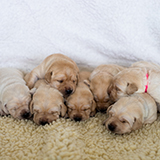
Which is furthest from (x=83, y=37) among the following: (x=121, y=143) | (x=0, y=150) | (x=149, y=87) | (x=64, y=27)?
(x=0, y=150)

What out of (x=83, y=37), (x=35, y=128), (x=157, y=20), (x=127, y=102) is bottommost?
(x=35, y=128)

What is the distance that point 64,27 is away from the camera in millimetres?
3729

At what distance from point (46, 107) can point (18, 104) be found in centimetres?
40

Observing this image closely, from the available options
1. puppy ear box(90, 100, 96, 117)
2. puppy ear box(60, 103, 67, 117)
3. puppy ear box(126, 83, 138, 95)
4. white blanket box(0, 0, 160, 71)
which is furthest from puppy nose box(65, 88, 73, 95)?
white blanket box(0, 0, 160, 71)

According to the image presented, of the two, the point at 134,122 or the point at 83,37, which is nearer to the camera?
the point at 134,122

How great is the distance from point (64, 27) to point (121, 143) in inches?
90.1

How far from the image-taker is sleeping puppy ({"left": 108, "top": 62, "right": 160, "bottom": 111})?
108 inches

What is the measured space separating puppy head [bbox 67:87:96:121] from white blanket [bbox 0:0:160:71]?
115 cm

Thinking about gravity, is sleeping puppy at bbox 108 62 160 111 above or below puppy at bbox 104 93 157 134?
above

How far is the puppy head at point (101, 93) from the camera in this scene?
9.50 feet

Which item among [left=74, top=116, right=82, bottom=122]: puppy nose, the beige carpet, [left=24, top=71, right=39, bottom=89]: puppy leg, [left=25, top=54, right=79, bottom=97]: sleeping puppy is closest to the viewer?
the beige carpet

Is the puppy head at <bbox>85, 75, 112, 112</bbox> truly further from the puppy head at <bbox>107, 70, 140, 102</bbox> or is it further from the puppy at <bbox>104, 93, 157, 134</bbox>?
the puppy at <bbox>104, 93, 157, 134</bbox>

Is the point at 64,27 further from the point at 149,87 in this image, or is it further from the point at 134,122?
the point at 134,122

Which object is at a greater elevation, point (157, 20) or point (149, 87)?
point (157, 20)
